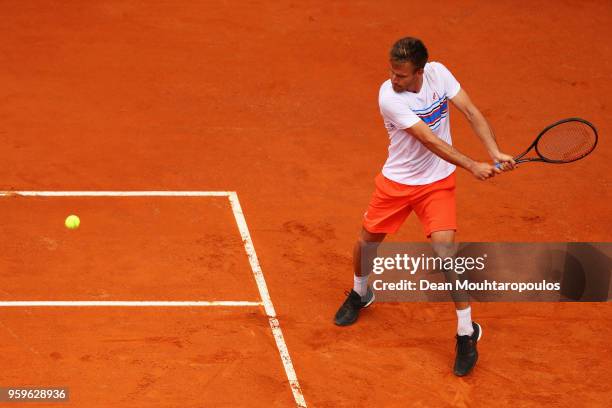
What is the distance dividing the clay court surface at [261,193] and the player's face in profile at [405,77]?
205 cm

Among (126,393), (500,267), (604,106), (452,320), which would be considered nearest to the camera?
(126,393)

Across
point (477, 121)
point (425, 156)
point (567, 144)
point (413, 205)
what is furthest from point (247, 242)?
point (567, 144)

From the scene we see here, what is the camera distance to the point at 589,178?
10.0m

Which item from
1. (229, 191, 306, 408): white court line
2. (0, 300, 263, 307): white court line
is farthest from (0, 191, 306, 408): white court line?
(0, 300, 263, 307): white court line

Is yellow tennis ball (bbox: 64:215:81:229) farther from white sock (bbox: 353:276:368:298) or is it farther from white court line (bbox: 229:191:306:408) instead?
white sock (bbox: 353:276:368:298)

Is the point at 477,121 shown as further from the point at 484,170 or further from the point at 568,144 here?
the point at 568,144

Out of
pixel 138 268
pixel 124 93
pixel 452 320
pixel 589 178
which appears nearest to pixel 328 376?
pixel 452 320

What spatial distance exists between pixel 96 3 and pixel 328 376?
798 centimetres

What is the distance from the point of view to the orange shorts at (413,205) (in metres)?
7.21

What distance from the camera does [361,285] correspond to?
7977mm

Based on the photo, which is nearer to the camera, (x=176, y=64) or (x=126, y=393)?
(x=126, y=393)

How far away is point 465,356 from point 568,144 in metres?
1.77

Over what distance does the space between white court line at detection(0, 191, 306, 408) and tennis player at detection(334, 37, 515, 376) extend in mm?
1042

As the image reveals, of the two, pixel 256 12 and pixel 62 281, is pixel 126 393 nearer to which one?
pixel 62 281
